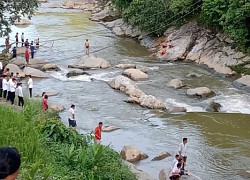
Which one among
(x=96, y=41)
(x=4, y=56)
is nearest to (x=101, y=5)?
(x=96, y=41)

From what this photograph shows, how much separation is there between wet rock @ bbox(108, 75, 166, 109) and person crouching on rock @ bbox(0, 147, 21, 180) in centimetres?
1665

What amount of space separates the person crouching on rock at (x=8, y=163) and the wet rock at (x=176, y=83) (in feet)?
66.1

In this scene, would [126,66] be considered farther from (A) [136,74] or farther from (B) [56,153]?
(B) [56,153]

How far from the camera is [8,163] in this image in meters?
4.31

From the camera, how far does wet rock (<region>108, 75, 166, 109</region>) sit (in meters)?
21.0

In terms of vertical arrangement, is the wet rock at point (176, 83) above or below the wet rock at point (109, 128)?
above

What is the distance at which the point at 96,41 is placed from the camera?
36.8 metres

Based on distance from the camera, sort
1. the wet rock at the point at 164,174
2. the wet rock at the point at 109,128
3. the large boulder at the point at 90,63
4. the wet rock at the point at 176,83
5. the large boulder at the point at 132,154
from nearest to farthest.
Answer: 1. the wet rock at the point at 164,174
2. the large boulder at the point at 132,154
3. the wet rock at the point at 109,128
4. the wet rock at the point at 176,83
5. the large boulder at the point at 90,63

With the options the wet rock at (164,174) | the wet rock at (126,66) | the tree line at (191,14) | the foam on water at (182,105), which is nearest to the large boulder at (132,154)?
the wet rock at (164,174)

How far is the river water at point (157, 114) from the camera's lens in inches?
606

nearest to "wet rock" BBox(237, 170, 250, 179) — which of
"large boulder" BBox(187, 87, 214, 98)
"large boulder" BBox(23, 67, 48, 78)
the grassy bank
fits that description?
the grassy bank

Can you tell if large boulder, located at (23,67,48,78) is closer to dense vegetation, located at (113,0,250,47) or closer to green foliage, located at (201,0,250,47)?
dense vegetation, located at (113,0,250,47)

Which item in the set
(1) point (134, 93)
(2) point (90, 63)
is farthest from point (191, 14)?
(1) point (134, 93)

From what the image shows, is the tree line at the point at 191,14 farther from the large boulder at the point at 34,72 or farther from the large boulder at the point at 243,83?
the large boulder at the point at 34,72
